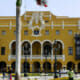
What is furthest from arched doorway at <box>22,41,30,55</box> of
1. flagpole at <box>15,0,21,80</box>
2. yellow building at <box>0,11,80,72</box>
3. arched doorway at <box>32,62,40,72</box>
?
flagpole at <box>15,0,21,80</box>

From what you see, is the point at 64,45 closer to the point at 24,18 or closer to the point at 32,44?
the point at 32,44

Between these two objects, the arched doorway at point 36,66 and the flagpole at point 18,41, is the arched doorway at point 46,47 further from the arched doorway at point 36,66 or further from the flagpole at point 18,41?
the flagpole at point 18,41

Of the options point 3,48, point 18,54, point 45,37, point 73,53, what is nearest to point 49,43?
point 45,37

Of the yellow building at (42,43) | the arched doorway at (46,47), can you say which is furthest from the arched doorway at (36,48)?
the arched doorway at (46,47)

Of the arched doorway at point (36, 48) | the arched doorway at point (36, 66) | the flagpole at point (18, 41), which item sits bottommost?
the arched doorway at point (36, 66)

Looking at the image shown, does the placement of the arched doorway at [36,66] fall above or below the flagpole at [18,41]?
below

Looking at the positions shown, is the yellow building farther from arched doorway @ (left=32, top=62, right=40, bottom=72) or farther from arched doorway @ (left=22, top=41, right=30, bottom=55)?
arched doorway @ (left=32, top=62, right=40, bottom=72)

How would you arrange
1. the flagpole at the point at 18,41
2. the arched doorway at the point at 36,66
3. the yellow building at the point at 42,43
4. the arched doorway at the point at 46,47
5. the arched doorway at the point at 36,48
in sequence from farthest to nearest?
the arched doorway at the point at 36,66, the arched doorway at the point at 36,48, the arched doorway at the point at 46,47, the yellow building at the point at 42,43, the flagpole at the point at 18,41

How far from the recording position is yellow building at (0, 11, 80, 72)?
54531 millimetres

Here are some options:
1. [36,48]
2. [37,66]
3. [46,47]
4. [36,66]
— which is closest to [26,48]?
[36,48]

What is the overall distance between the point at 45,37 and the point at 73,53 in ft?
21.6

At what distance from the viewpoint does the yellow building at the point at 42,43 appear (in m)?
54.5

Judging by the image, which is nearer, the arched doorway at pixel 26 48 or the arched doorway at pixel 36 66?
the arched doorway at pixel 26 48

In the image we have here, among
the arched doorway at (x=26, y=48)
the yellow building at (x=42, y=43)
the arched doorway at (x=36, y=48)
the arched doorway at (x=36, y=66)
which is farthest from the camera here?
the arched doorway at (x=36, y=66)
